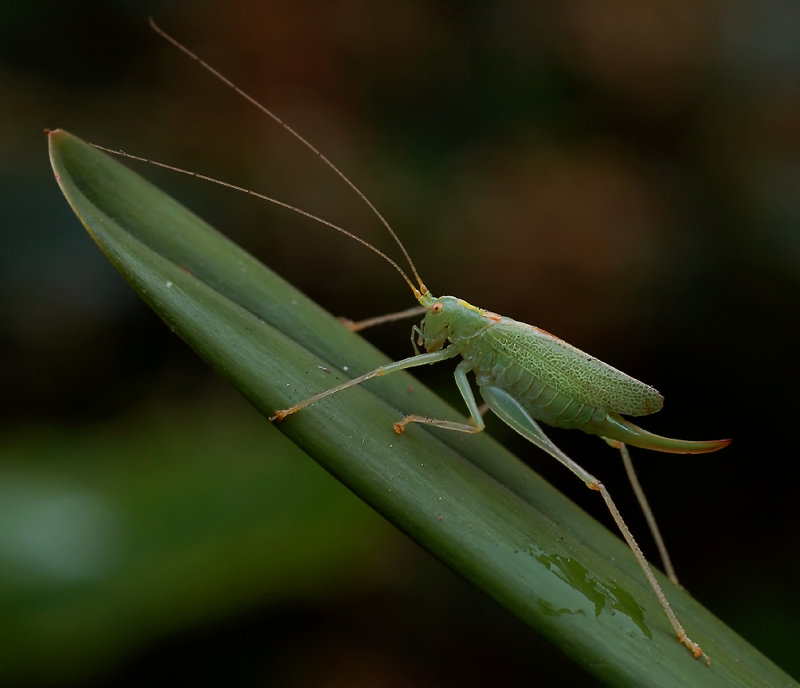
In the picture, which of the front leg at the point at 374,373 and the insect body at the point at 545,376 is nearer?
the front leg at the point at 374,373

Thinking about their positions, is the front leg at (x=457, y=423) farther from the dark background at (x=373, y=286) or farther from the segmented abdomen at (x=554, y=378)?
the dark background at (x=373, y=286)

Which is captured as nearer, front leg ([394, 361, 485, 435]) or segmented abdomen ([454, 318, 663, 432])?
front leg ([394, 361, 485, 435])

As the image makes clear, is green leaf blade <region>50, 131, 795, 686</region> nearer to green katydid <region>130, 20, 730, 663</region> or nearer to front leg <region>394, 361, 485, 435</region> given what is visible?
front leg <region>394, 361, 485, 435</region>

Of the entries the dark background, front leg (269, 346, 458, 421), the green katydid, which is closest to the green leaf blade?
front leg (269, 346, 458, 421)

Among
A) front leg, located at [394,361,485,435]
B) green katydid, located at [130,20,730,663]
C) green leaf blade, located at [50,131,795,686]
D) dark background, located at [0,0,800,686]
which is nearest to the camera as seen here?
green leaf blade, located at [50,131,795,686]

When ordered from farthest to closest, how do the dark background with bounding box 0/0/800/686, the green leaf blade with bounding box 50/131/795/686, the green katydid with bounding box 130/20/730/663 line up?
1. the dark background with bounding box 0/0/800/686
2. the green katydid with bounding box 130/20/730/663
3. the green leaf blade with bounding box 50/131/795/686

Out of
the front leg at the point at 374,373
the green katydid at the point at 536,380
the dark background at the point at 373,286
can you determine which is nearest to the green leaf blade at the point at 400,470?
the front leg at the point at 374,373

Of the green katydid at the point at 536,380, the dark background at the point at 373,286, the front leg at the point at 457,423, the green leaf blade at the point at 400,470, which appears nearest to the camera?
the green leaf blade at the point at 400,470

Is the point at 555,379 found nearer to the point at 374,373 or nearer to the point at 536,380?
the point at 536,380
